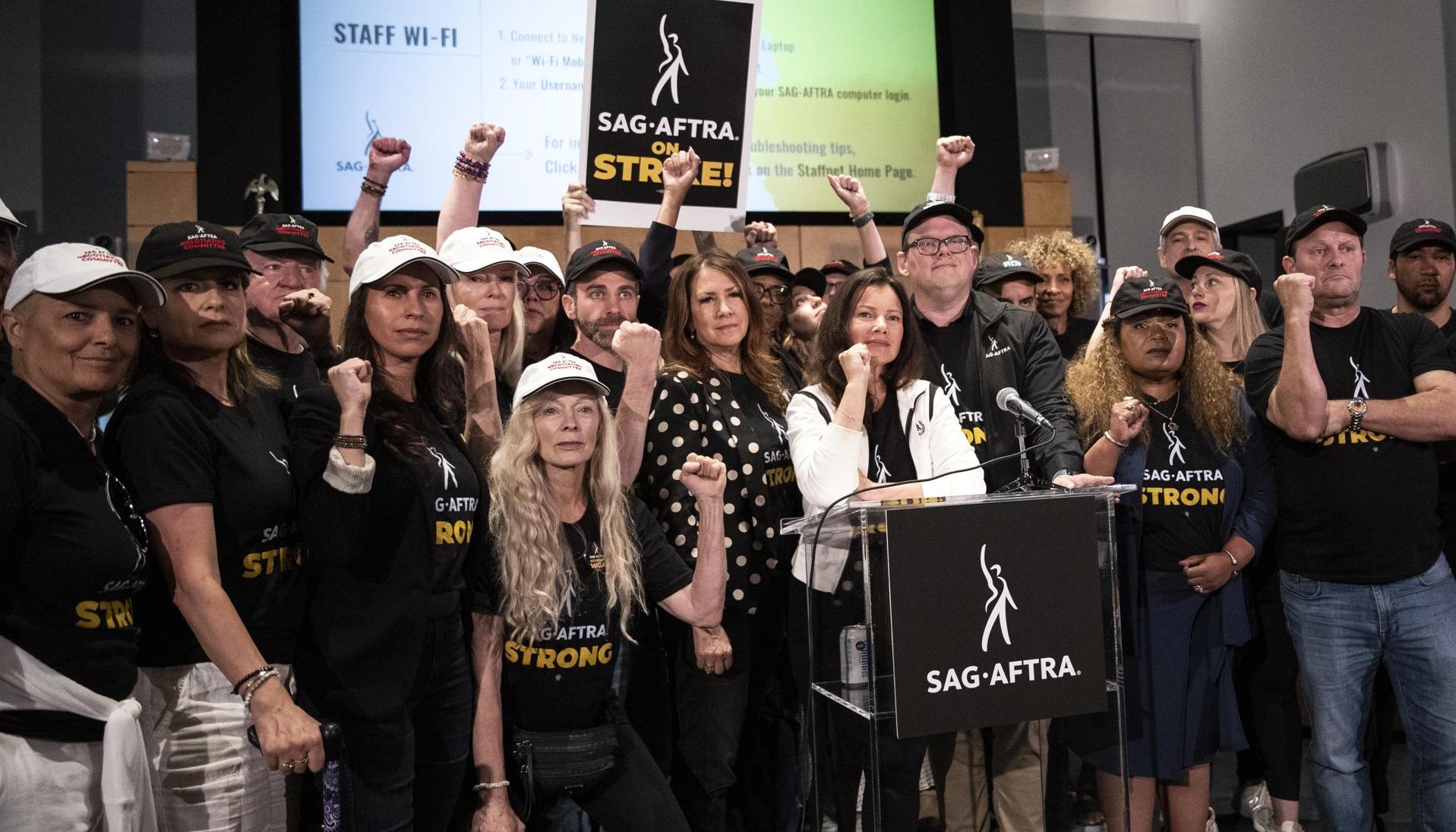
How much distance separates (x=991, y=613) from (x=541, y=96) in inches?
194

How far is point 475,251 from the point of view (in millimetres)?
3367

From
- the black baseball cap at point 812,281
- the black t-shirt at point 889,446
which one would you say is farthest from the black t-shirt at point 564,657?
the black baseball cap at point 812,281

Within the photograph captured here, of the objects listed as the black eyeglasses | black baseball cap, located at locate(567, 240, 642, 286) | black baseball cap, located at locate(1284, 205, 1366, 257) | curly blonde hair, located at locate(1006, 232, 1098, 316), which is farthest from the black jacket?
the black eyeglasses

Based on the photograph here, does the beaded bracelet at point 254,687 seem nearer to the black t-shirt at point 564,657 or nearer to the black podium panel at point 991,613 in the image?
the black t-shirt at point 564,657

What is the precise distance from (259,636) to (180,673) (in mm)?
159

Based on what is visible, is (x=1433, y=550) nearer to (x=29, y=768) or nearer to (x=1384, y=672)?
(x=1384, y=672)

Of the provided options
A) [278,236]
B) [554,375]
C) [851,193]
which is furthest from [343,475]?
[851,193]

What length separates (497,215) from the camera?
6.48m

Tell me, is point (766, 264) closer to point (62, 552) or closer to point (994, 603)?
point (994, 603)

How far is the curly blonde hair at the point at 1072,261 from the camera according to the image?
191 inches

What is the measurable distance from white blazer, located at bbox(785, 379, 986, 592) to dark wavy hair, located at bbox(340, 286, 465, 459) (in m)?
0.85

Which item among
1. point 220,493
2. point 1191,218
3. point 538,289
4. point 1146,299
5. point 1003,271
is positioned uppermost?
point 1191,218

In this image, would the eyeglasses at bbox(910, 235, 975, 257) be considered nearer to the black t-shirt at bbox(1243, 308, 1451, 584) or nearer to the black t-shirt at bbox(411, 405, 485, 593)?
the black t-shirt at bbox(1243, 308, 1451, 584)

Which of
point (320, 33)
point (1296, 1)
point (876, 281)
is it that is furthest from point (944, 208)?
point (1296, 1)
